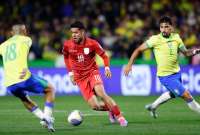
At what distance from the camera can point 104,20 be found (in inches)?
1141

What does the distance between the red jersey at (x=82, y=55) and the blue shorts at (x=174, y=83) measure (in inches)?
63.9

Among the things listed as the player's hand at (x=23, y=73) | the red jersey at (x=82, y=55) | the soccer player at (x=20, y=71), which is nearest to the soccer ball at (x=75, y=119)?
the red jersey at (x=82, y=55)

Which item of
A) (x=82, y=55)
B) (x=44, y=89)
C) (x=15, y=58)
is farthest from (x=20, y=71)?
(x=82, y=55)

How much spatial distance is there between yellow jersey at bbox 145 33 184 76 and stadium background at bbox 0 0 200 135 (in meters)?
1.56

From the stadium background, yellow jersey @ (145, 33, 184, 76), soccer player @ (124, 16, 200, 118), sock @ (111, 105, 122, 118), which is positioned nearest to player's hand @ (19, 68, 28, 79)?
sock @ (111, 105, 122, 118)

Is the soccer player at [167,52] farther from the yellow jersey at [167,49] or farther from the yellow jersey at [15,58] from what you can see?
the yellow jersey at [15,58]

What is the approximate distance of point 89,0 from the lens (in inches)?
1182

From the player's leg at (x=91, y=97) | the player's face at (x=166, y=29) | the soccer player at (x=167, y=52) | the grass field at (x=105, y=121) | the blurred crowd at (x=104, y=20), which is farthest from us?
the blurred crowd at (x=104, y=20)

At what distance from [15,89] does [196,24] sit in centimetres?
1571

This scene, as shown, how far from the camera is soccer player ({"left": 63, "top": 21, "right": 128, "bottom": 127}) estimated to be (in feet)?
47.3

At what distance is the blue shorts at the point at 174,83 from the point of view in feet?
49.1

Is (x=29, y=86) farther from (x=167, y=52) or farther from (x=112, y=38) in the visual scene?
(x=112, y=38)

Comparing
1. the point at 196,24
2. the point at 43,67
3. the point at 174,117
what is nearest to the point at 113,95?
the point at 43,67

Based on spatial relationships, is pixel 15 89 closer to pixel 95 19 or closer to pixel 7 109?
pixel 7 109
